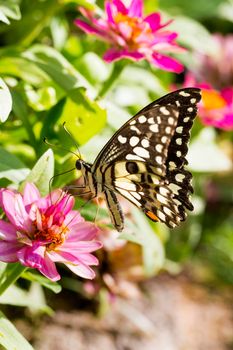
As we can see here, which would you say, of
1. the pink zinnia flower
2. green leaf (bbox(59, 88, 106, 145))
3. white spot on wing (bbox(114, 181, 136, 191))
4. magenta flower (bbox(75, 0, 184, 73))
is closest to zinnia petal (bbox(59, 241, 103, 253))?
white spot on wing (bbox(114, 181, 136, 191))

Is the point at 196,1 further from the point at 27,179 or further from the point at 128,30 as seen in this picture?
the point at 27,179

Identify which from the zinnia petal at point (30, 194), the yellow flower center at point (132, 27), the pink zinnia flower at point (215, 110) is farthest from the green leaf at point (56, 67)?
the pink zinnia flower at point (215, 110)

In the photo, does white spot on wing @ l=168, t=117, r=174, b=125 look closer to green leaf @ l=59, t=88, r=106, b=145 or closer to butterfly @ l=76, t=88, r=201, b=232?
butterfly @ l=76, t=88, r=201, b=232

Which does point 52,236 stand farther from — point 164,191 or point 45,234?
point 164,191

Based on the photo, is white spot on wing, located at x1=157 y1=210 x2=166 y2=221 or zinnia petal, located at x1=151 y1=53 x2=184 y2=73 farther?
zinnia petal, located at x1=151 y1=53 x2=184 y2=73

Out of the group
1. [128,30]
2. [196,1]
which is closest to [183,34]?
[196,1]

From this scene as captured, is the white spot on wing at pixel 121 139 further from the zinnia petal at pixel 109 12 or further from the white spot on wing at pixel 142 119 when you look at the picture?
the zinnia petal at pixel 109 12
